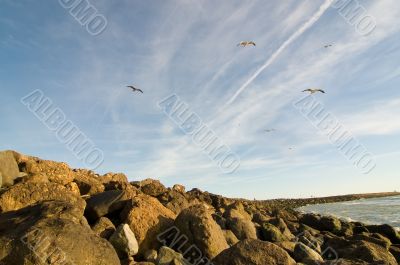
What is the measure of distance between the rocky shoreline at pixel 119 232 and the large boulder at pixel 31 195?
0.07ft

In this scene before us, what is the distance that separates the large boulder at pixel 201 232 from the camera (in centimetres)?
880

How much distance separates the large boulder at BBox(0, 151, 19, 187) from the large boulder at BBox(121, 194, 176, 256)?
3.85 metres

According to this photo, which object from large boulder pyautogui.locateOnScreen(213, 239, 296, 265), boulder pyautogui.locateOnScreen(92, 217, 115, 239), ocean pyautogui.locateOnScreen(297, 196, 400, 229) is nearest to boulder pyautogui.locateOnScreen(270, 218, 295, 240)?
large boulder pyautogui.locateOnScreen(213, 239, 296, 265)

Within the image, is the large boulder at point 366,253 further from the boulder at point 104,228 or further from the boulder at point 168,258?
the boulder at point 104,228

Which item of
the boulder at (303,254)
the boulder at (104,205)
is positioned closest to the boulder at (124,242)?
the boulder at (104,205)

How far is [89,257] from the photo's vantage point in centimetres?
603

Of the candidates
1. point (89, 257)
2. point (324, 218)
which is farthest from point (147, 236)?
point (324, 218)

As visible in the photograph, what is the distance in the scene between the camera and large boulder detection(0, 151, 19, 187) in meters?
11.3

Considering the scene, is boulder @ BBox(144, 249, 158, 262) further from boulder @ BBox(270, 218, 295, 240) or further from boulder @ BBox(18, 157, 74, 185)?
boulder @ BBox(270, 218, 295, 240)

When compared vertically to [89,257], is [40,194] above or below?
above

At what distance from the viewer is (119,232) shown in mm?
8547

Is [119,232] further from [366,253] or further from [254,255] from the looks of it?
[366,253]

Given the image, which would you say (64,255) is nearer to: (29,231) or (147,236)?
(29,231)

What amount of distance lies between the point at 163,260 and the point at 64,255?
2.38m
